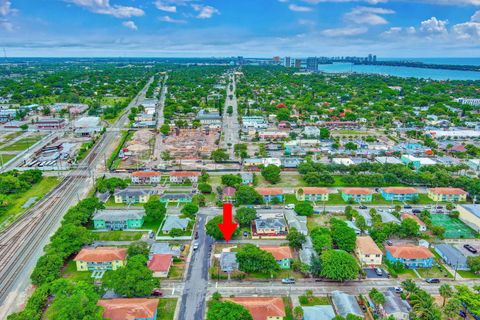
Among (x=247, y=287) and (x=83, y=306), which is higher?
(x=83, y=306)

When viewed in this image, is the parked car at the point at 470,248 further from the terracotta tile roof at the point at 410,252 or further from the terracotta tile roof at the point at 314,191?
the terracotta tile roof at the point at 314,191

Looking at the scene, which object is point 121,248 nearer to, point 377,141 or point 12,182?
point 12,182

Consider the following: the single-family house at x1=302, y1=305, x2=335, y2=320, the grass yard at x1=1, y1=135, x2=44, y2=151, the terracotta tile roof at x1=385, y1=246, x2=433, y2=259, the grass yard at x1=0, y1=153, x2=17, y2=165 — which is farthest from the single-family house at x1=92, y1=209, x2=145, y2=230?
the grass yard at x1=1, y1=135, x2=44, y2=151

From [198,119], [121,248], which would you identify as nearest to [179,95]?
[198,119]

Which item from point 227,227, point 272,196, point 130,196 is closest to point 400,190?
point 272,196

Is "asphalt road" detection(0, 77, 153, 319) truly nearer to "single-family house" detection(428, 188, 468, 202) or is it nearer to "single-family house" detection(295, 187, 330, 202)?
"single-family house" detection(295, 187, 330, 202)

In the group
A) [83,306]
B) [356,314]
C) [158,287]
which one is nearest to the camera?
[83,306]

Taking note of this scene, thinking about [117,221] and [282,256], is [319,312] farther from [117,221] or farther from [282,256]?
[117,221]
